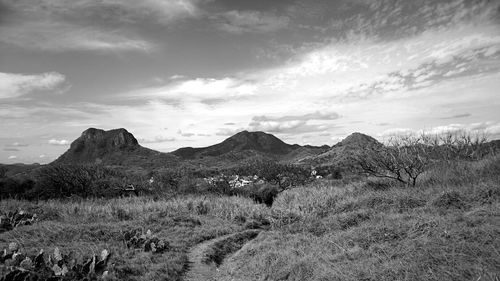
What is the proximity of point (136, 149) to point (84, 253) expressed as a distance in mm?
99090

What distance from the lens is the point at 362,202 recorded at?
47.7 ft

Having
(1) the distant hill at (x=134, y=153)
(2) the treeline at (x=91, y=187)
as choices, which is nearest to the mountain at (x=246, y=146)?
(1) the distant hill at (x=134, y=153)

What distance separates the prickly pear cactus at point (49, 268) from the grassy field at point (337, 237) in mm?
445

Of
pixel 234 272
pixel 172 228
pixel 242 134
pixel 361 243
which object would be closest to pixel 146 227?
pixel 172 228

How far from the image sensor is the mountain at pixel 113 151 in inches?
3640

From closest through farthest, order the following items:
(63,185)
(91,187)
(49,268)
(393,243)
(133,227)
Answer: (49,268) → (393,243) → (133,227) → (63,185) → (91,187)

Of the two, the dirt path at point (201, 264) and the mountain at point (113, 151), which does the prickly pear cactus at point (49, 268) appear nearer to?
the dirt path at point (201, 264)

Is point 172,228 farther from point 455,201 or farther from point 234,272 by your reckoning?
point 455,201

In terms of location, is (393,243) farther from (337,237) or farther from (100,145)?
(100,145)

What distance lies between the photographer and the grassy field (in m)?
6.37

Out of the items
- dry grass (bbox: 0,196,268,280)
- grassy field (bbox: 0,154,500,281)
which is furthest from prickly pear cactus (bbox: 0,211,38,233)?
grassy field (bbox: 0,154,500,281)

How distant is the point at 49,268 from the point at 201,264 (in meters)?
4.04

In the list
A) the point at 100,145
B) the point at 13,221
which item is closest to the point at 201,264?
the point at 13,221

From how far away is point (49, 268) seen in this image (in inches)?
293
